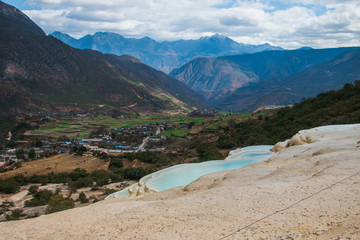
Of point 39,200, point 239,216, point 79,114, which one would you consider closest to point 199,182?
point 239,216

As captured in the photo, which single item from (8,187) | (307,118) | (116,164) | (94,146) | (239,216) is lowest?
(94,146)

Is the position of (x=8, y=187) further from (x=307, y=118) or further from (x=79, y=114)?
(x=79, y=114)

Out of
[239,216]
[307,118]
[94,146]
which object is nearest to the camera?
[239,216]

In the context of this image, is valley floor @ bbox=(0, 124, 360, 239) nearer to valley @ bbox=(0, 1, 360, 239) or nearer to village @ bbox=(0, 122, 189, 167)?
valley @ bbox=(0, 1, 360, 239)

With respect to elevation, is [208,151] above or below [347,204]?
below

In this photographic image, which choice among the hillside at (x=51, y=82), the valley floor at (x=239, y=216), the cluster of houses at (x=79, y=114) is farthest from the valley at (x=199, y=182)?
the hillside at (x=51, y=82)

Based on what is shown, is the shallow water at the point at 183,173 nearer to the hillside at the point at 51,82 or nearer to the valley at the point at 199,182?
the valley at the point at 199,182

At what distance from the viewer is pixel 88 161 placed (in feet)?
169

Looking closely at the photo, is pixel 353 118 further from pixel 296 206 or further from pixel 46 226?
pixel 46 226

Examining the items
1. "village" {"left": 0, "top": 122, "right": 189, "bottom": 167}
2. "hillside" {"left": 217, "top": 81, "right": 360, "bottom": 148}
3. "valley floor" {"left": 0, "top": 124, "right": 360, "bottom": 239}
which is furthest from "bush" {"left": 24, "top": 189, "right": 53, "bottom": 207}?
"village" {"left": 0, "top": 122, "right": 189, "bottom": 167}

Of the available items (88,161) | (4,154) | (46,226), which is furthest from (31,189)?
(4,154)

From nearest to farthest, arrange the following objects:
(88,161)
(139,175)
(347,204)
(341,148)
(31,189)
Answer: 1. (347,204)
2. (341,148)
3. (31,189)
4. (139,175)
5. (88,161)

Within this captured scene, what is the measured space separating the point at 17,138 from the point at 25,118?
30.0 metres

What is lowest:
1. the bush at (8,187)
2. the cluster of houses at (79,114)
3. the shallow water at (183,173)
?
the cluster of houses at (79,114)
